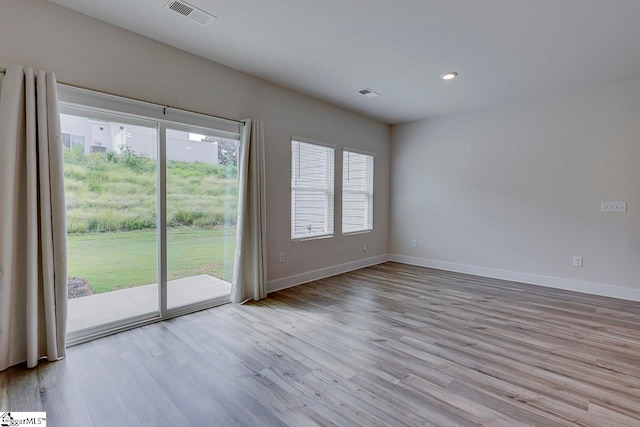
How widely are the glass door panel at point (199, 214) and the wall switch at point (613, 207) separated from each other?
4.81 meters

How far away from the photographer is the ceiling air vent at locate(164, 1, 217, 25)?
7.73ft

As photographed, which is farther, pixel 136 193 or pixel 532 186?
pixel 532 186

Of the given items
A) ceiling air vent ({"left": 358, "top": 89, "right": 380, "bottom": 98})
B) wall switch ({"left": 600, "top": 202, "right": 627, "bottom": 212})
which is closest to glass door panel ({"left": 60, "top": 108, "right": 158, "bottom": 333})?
ceiling air vent ({"left": 358, "top": 89, "right": 380, "bottom": 98})

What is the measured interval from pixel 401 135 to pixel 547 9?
11.8ft

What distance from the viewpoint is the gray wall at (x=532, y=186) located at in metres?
3.87

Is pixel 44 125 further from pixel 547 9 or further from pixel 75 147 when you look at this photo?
pixel 547 9

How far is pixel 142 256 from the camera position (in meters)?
2.97

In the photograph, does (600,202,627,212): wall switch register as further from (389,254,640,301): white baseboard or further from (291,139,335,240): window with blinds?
(291,139,335,240): window with blinds

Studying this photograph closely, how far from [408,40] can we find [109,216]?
3262 millimetres

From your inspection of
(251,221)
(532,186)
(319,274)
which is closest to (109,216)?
(251,221)

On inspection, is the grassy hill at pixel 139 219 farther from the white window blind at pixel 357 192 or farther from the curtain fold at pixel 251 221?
the white window blind at pixel 357 192

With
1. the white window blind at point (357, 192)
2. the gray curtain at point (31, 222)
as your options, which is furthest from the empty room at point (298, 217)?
the white window blind at point (357, 192)

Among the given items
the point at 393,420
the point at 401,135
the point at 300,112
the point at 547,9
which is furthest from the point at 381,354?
the point at 401,135

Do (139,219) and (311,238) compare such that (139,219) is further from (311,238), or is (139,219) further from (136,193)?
(311,238)
